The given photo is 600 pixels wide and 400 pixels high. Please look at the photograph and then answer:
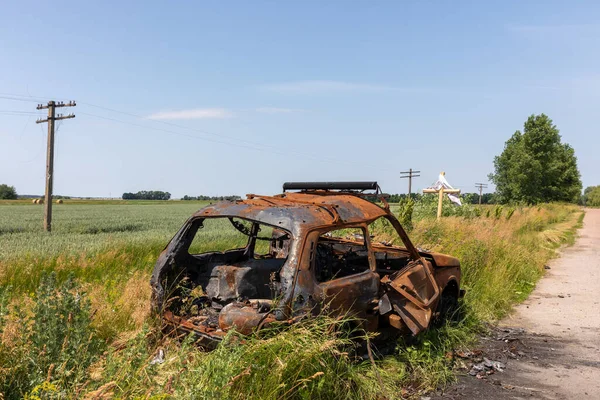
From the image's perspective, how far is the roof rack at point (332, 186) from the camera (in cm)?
588

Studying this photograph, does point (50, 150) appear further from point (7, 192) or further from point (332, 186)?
point (7, 192)

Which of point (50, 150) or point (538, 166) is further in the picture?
point (538, 166)

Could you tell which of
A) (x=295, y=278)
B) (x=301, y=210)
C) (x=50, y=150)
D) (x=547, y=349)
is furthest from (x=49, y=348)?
(x=50, y=150)

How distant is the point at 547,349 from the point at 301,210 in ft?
14.4

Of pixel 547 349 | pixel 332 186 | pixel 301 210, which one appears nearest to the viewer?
pixel 301 210

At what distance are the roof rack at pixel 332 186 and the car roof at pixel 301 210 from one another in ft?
0.54

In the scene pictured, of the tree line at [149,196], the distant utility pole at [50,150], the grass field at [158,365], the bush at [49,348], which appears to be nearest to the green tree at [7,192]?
the tree line at [149,196]

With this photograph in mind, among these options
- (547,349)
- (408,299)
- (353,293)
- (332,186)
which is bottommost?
(547,349)

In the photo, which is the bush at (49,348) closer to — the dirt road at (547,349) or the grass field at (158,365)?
the grass field at (158,365)

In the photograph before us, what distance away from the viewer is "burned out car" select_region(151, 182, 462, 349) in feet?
14.4

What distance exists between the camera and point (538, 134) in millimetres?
49594

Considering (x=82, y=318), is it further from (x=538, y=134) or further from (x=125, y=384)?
(x=538, y=134)

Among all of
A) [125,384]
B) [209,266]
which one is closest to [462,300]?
[209,266]

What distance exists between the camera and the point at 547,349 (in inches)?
271
